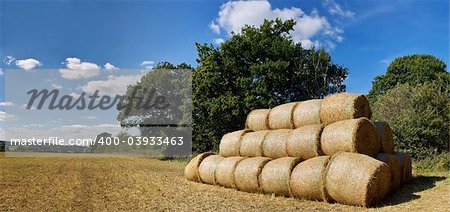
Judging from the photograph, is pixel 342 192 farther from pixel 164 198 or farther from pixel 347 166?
pixel 164 198

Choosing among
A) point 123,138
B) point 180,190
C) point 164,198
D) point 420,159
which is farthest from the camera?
point 123,138

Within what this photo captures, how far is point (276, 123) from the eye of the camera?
1438 centimetres

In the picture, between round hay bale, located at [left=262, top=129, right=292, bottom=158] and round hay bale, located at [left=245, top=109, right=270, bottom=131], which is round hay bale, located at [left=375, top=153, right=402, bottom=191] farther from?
round hay bale, located at [left=245, top=109, right=270, bottom=131]

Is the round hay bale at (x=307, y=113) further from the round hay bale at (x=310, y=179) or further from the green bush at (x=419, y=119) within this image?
the green bush at (x=419, y=119)

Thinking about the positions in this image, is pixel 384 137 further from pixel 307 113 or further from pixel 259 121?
pixel 259 121

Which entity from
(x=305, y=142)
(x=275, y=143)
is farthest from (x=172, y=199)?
(x=305, y=142)

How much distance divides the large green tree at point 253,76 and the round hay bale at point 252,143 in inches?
479

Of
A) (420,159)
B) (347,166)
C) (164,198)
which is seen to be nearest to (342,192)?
(347,166)

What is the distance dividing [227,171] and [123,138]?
4188 cm

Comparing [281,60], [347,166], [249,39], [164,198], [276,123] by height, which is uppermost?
[249,39]

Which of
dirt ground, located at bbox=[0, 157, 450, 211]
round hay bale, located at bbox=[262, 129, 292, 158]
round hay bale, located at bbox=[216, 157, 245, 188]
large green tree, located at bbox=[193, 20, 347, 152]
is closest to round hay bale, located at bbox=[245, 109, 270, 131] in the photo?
round hay bale, located at bbox=[262, 129, 292, 158]

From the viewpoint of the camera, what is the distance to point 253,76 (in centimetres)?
2862

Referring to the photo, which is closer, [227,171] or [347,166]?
[347,166]

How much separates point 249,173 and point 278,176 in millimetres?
1403
